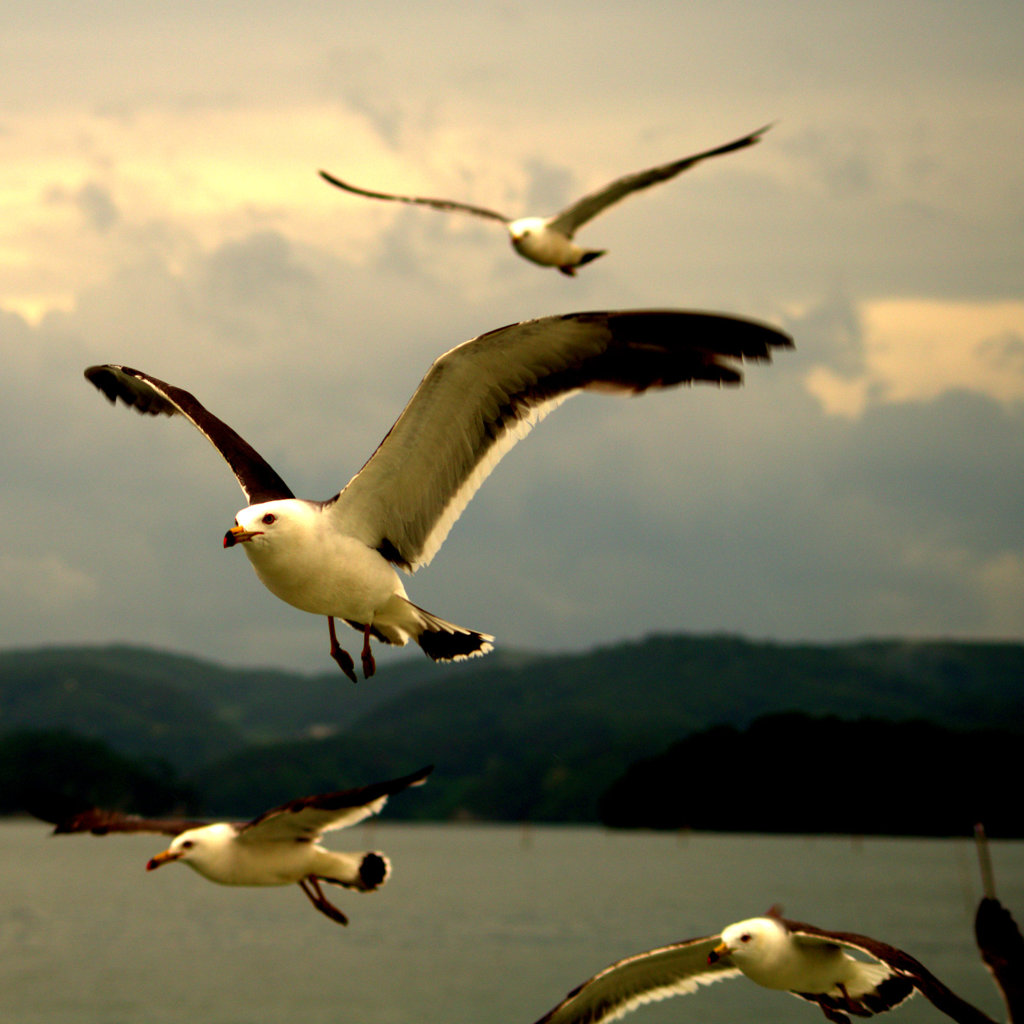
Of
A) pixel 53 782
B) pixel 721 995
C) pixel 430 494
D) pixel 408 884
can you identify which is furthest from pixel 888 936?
pixel 53 782

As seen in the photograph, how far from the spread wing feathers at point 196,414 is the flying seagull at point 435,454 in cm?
2

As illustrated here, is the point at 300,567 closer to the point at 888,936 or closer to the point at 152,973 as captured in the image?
the point at 152,973

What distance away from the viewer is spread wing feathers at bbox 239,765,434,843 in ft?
46.5

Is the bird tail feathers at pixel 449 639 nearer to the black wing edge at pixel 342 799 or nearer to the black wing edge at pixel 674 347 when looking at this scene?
the black wing edge at pixel 342 799

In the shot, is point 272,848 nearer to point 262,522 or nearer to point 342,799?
point 342,799

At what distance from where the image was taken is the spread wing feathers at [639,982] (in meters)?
14.4

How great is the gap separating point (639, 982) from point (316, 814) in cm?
357

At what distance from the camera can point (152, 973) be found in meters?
72.5

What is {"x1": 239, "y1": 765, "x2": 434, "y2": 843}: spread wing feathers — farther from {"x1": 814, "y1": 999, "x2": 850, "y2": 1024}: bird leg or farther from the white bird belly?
{"x1": 814, "y1": 999, "x2": 850, "y2": 1024}: bird leg

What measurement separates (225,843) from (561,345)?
706cm

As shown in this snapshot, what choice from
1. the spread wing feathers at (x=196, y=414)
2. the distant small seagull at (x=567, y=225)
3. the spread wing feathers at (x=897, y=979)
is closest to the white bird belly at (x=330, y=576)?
the spread wing feathers at (x=196, y=414)

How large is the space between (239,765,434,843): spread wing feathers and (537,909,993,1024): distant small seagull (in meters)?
2.60

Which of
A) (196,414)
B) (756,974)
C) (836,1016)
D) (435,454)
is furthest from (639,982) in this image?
(196,414)

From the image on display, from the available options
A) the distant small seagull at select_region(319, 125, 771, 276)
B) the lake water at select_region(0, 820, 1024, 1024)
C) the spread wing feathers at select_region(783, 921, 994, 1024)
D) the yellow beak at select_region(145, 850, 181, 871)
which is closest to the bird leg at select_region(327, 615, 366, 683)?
the yellow beak at select_region(145, 850, 181, 871)
